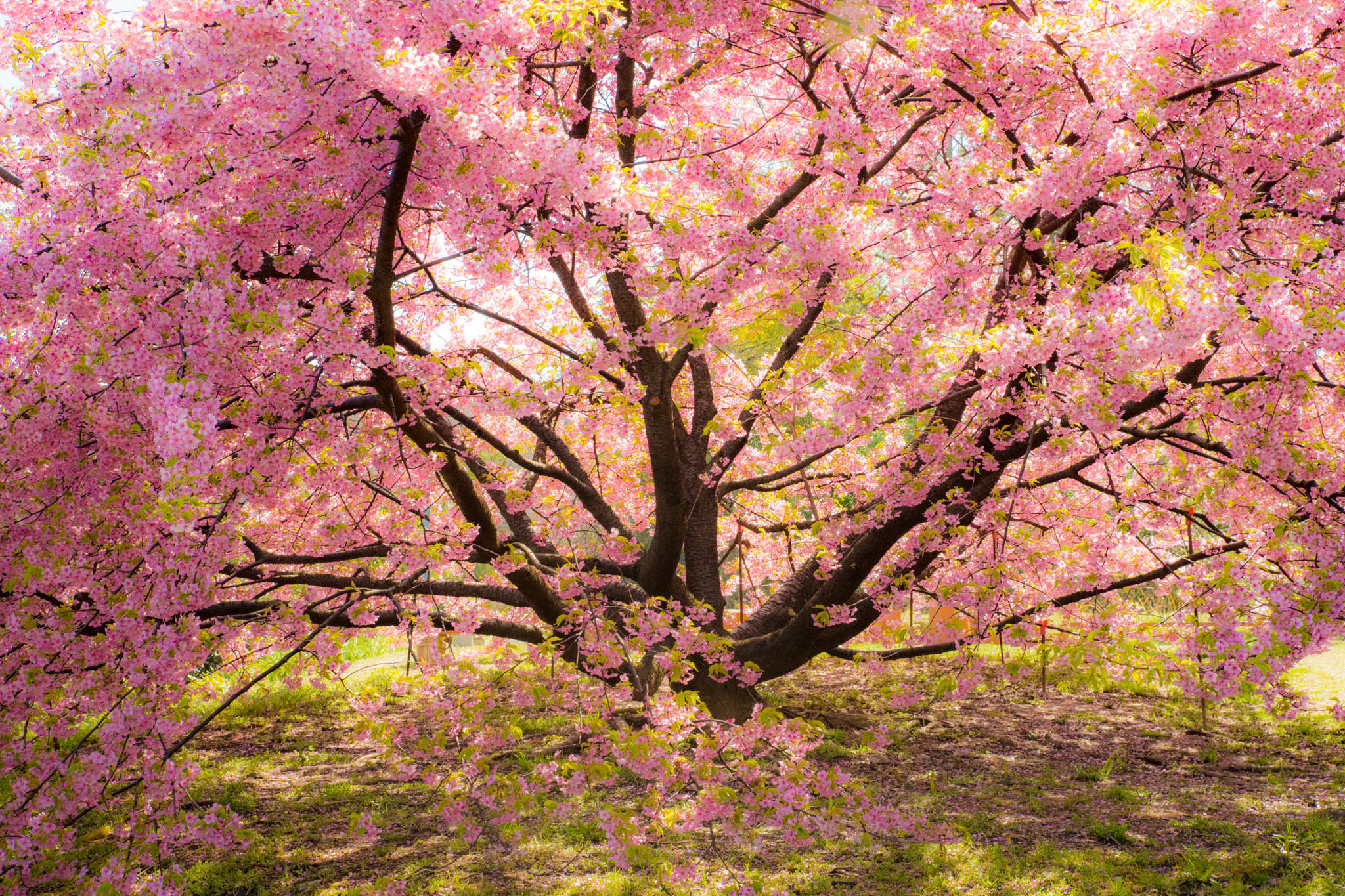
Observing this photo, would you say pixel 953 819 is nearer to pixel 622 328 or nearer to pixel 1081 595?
pixel 1081 595

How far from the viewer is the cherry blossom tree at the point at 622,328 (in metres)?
3.18

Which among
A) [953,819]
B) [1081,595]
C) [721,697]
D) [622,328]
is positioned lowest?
[953,819]

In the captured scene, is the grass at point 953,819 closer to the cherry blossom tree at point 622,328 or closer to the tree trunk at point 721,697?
the tree trunk at point 721,697

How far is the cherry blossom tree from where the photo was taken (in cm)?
318

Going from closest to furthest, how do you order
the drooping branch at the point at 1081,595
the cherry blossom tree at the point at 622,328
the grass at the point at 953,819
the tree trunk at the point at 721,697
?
the cherry blossom tree at the point at 622,328 → the drooping branch at the point at 1081,595 → the grass at the point at 953,819 → the tree trunk at the point at 721,697

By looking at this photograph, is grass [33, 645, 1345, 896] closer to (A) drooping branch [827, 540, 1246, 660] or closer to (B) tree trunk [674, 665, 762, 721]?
(B) tree trunk [674, 665, 762, 721]

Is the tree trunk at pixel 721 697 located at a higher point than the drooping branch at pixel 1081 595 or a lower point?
lower

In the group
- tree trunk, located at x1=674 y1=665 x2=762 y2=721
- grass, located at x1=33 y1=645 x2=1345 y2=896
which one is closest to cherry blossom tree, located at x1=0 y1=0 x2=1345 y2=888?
tree trunk, located at x1=674 y1=665 x2=762 y2=721

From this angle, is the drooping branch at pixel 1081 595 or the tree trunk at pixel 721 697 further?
the tree trunk at pixel 721 697

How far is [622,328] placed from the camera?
5324mm

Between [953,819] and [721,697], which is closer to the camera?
[953,819]

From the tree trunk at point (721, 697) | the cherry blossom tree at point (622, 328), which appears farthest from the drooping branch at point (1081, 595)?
the tree trunk at point (721, 697)

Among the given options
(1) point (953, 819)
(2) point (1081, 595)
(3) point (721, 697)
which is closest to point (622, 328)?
(3) point (721, 697)

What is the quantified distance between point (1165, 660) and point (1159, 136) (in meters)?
2.54
